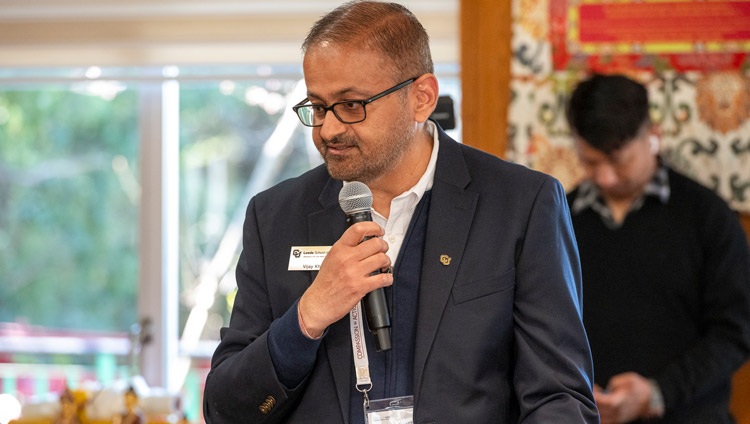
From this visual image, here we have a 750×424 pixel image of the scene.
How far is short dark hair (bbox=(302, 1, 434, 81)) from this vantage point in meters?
1.78

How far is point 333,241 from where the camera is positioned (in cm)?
188

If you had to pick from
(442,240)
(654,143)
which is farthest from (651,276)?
(442,240)

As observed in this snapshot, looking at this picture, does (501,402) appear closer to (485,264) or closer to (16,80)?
(485,264)

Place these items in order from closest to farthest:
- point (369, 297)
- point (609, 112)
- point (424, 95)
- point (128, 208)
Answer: point (369, 297), point (424, 95), point (609, 112), point (128, 208)

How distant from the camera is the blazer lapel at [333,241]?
1.77 metres

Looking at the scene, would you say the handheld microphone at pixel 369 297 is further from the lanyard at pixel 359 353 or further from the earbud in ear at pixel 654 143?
the earbud in ear at pixel 654 143

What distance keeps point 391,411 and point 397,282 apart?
0.25 metres

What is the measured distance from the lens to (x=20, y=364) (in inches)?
179

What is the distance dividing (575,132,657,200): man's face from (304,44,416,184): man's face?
1151 mm

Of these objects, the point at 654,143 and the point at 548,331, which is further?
the point at 654,143

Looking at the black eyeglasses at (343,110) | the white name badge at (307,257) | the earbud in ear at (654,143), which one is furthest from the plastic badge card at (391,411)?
the earbud in ear at (654,143)

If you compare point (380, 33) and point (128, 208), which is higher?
point (380, 33)

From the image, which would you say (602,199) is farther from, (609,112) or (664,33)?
(664,33)

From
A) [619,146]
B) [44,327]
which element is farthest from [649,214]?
[44,327]
